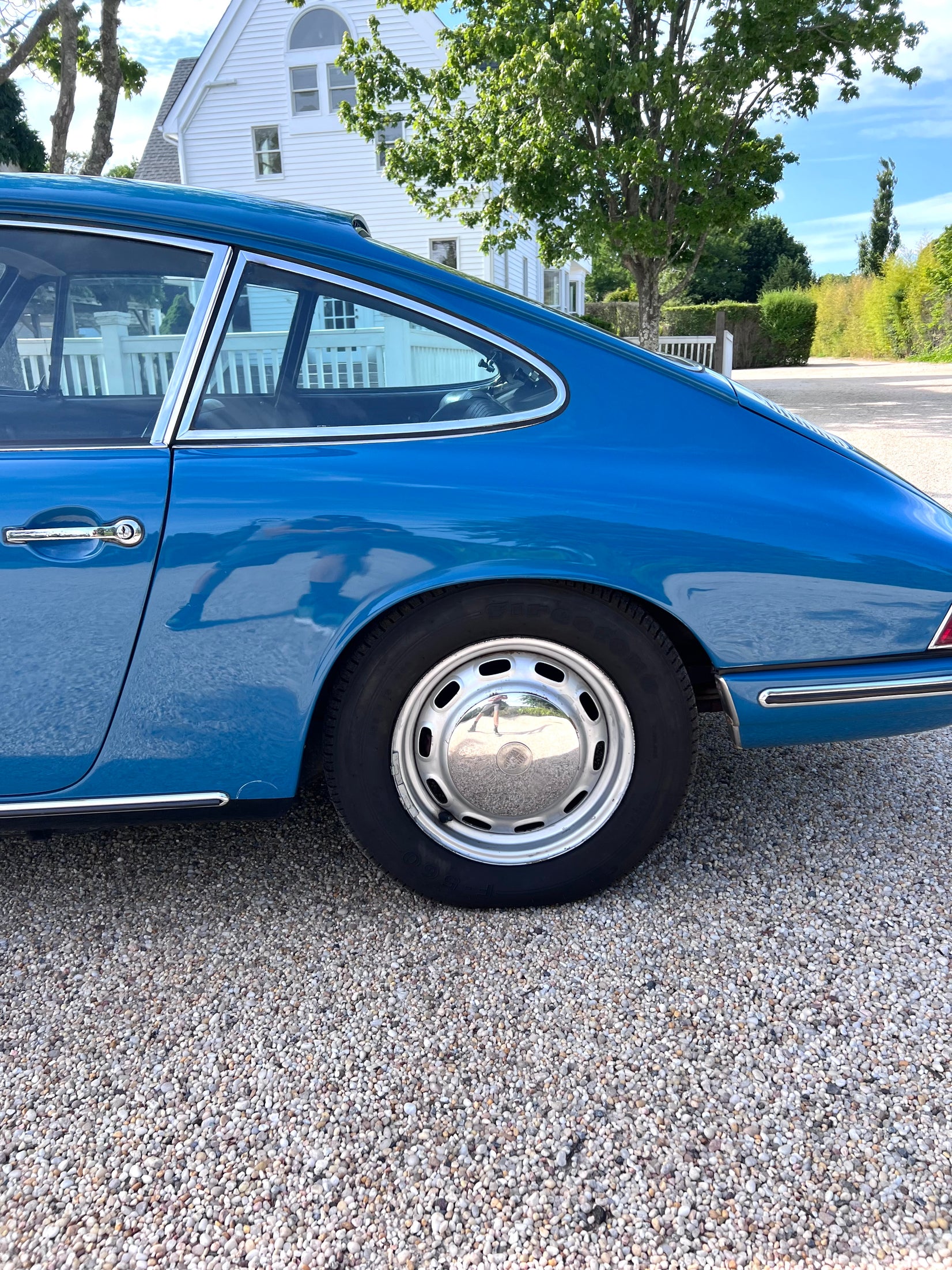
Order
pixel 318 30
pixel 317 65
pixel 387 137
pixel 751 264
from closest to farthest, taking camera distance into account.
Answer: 1. pixel 387 137
2. pixel 318 30
3. pixel 317 65
4. pixel 751 264

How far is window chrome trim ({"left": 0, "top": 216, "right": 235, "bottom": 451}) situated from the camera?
1.99 metres

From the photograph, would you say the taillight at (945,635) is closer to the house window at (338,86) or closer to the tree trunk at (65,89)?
the tree trunk at (65,89)

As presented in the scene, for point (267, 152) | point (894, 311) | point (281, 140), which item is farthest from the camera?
point (894, 311)

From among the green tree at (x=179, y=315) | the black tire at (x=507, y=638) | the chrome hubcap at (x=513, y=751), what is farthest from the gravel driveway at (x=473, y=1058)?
the green tree at (x=179, y=315)

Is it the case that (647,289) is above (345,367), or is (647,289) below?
above

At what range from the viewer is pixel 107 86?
1311 cm

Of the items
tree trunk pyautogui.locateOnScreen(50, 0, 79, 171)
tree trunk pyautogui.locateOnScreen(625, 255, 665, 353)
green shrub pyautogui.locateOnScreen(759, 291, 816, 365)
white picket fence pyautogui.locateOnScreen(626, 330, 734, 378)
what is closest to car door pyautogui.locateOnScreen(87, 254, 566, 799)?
tree trunk pyautogui.locateOnScreen(625, 255, 665, 353)

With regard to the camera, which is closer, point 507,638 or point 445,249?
point 507,638

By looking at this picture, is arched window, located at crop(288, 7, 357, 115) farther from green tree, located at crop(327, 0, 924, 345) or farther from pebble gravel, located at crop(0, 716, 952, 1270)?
pebble gravel, located at crop(0, 716, 952, 1270)

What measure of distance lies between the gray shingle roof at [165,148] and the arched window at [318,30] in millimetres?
5151

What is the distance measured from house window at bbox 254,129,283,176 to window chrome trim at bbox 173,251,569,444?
2092cm

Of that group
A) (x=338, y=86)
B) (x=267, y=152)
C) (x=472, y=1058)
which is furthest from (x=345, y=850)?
(x=267, y=152)

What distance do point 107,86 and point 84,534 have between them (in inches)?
565

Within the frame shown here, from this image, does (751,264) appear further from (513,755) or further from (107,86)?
(513,755)
